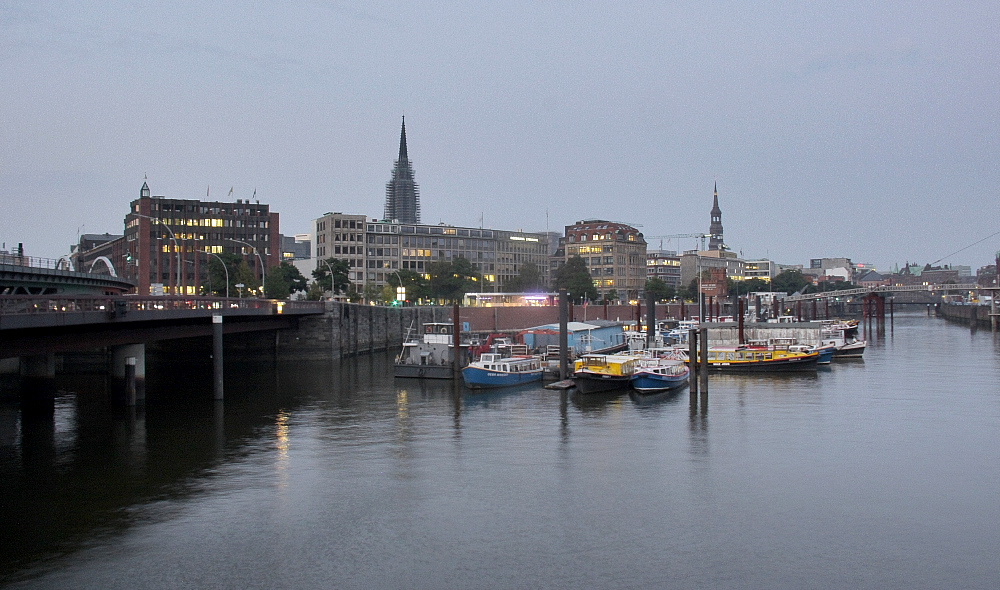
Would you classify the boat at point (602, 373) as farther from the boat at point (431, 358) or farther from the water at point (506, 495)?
the boat at point (431, 358)

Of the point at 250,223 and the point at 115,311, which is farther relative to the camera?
the point at 250,223

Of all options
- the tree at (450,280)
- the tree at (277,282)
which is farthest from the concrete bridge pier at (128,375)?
the tree at (450,280)

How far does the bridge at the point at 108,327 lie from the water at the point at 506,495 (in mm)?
4304

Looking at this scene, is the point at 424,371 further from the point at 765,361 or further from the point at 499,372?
the point at 765,361

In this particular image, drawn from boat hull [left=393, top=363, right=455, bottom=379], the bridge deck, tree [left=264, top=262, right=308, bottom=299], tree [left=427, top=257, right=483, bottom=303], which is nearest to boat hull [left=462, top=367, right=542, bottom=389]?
boat hull [left=393, top=363, right=455, bottom=379]

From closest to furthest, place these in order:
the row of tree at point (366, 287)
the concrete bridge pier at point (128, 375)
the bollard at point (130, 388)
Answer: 1. the bollard at point (130, 388)
2. the concrete bridge pier at point (128, 375)
3. the row of tree at point (366, 287)

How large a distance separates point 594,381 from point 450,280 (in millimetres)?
115117

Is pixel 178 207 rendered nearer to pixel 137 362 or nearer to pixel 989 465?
pixel 137 362

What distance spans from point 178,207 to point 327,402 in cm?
14690

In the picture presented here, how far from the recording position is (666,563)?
83.0ft

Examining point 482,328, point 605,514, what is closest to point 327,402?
point 605,514

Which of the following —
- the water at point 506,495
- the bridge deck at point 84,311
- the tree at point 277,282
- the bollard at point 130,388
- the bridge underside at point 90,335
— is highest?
the tree at point 277,282

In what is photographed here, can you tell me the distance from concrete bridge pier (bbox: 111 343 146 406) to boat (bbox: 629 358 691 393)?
35836 millimetres

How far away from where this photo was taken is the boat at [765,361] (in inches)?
2997
